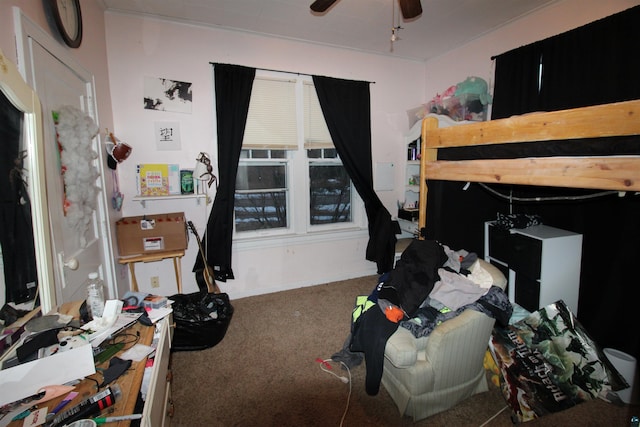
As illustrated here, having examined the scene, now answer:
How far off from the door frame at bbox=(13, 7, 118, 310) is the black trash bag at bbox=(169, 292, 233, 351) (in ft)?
1.85

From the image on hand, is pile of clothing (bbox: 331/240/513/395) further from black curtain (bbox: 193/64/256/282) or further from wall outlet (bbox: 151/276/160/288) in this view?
wall outlet (bbox: 151/276/160/288)

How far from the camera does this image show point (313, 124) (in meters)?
3.06

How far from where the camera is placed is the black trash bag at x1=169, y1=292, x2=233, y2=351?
2.13 meters

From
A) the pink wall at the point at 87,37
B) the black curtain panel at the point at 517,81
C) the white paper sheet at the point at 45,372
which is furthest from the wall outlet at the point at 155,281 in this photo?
the black curtain panel at the point at 517,81

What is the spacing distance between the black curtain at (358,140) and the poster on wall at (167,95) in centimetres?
131

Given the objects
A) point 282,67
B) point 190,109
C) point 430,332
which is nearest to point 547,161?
point 430,332

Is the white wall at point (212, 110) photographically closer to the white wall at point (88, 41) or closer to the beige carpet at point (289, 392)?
the white wall at point (88, 41)

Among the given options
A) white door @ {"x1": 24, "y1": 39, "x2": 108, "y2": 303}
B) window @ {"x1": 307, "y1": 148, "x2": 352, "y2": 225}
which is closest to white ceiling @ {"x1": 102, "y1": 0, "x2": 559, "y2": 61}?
white door @ {"x1": 24, "y1": 39, "x2": 108, "y2": 303}

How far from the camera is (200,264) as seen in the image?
8.91 ft

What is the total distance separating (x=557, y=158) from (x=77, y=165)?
2.58 m

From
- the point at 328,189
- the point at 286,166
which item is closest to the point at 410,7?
the point at 286,166

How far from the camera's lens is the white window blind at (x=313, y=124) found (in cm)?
300

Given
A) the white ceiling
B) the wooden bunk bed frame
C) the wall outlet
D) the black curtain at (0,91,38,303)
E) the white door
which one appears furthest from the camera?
the wall outlet

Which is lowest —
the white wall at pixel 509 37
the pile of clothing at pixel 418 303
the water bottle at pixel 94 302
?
the pile of clothing at pixel 418 303
